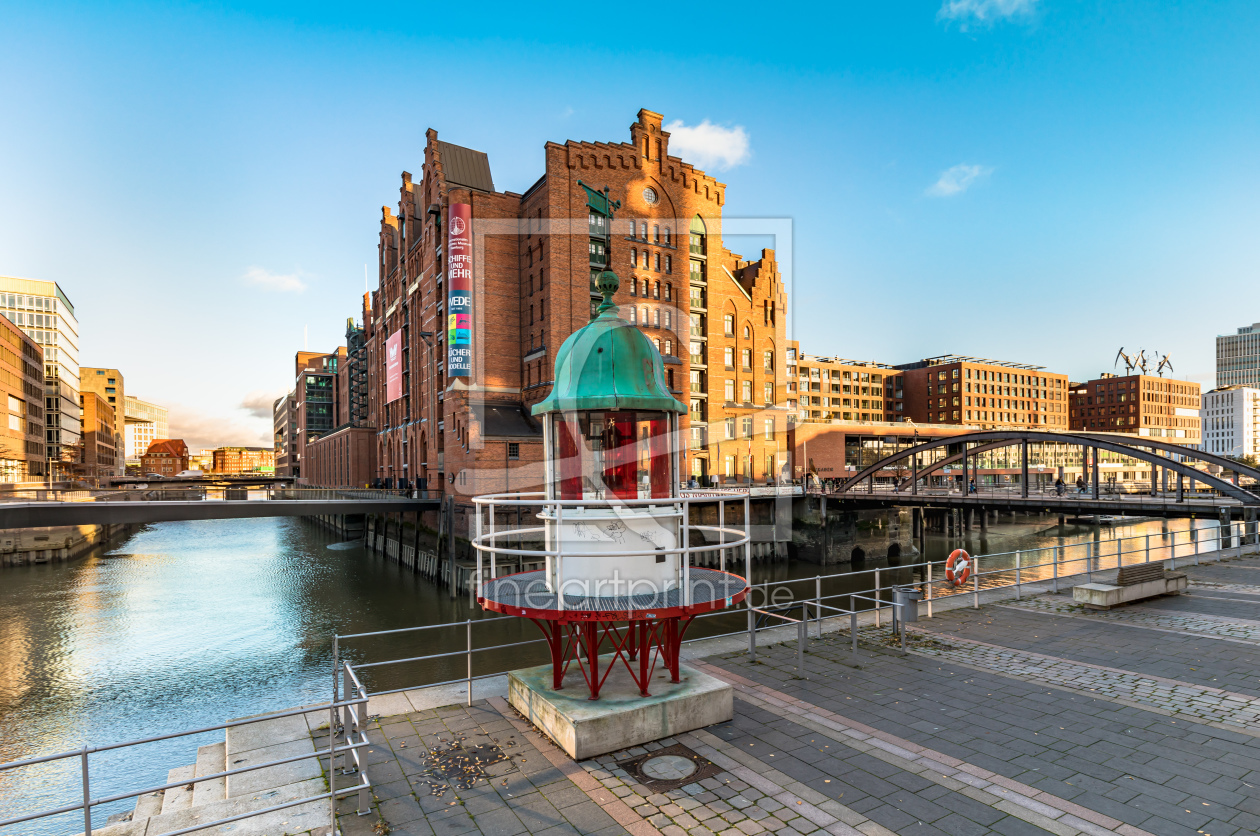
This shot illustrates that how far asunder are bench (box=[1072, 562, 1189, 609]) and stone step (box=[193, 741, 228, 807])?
17679 mm

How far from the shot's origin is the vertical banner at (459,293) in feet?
160

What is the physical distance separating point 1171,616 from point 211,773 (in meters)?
18.8

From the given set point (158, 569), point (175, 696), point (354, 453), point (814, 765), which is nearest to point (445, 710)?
point (814, 765)

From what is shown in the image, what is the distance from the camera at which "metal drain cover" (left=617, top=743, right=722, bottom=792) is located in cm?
750

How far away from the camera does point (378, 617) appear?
32.8 metres

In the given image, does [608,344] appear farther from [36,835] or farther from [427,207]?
[427,207]

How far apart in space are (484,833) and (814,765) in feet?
12.8

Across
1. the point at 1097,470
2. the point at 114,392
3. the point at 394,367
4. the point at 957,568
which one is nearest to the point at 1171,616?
the point at 957,568

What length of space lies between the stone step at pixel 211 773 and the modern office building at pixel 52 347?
376ft

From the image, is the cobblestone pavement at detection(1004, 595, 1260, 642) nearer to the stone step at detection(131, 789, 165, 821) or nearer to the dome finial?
the dome finial

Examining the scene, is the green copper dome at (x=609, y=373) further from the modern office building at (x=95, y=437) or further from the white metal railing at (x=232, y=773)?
the modern office building at (x=95, y=437)

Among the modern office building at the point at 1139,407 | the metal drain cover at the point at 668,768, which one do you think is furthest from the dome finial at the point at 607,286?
the modern office building at the point at 1139,407

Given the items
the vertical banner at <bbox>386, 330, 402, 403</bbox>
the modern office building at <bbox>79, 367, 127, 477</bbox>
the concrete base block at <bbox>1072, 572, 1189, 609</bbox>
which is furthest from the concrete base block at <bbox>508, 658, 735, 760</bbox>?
the modern office building at <bbox>79, 367, 127, 477</bbox>

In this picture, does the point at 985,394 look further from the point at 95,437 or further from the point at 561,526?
the point at 95,437
